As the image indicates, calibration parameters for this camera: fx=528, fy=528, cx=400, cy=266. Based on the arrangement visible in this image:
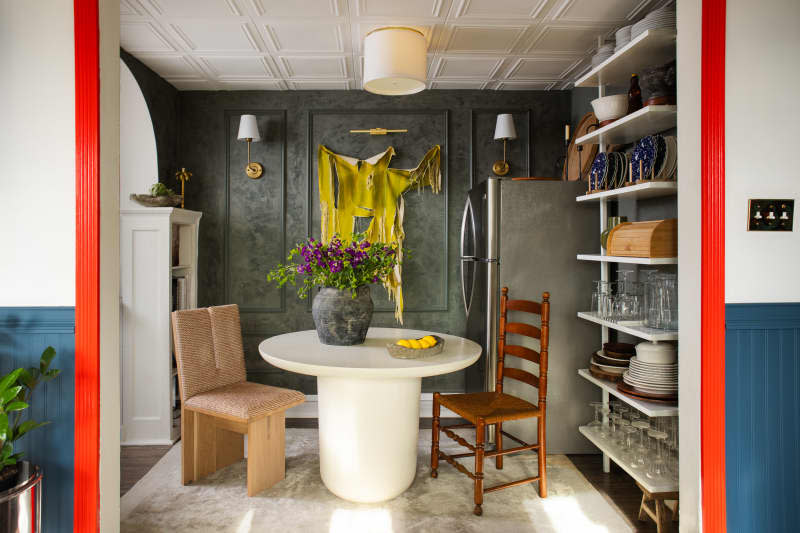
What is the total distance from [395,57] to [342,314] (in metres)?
1.36

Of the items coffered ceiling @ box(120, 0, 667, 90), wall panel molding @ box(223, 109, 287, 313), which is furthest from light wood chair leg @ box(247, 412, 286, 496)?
coffered ceiling @ box(120, 0, 667, 90)

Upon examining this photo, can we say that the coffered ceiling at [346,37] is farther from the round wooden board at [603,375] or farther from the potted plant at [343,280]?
the round wooden board at [603,375]

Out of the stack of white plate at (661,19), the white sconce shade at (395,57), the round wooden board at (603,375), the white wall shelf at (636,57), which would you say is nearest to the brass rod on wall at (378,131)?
the white sconce shade at (395,57)

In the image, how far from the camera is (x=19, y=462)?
1.79 metres

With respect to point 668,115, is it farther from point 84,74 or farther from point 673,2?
point 84,74

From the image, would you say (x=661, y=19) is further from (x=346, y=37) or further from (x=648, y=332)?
(x=346, y=37)

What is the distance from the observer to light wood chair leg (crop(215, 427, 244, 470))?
117 inches

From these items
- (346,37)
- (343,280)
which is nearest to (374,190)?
(346,37)

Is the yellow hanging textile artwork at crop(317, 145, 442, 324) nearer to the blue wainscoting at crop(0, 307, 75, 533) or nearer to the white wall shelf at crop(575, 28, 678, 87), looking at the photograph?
the white wall shelf at crop(575, 28, 678, 87)

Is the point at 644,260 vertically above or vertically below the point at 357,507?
above

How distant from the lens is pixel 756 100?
6.24ft

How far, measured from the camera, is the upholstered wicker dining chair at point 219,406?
8.74 ft

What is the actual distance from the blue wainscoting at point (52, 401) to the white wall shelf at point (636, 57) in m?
2.56

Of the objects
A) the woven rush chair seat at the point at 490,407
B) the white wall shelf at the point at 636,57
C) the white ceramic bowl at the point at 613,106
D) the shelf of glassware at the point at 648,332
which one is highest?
the white wall shelf at the point at 636,57
